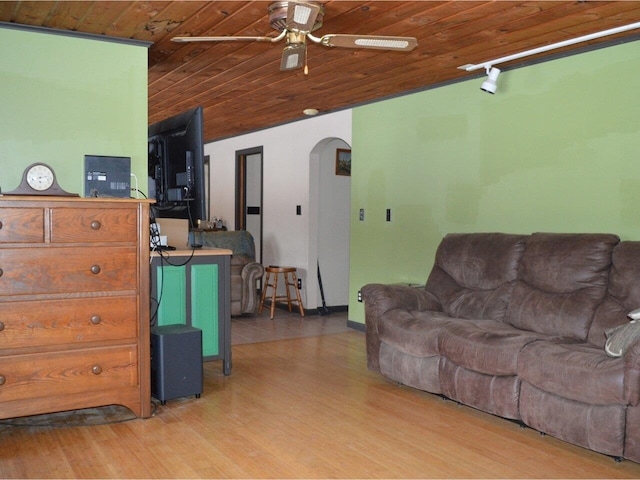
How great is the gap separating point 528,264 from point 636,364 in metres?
1.28

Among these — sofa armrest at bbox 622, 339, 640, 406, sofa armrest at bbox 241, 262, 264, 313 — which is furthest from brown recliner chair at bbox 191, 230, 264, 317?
sofa armrest at bbox 622, 339, 640, 406

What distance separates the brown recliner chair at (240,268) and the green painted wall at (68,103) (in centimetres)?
263

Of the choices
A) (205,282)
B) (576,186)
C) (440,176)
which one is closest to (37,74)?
(205,282)

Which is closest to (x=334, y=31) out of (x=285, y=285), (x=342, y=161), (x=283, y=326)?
(x=283, y=326)

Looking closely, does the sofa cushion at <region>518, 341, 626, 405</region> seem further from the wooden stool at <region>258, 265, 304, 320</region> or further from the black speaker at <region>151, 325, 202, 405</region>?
the wooden stool at <region>258, 265, 304, 320</region>

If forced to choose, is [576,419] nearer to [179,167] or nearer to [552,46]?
[552,46]

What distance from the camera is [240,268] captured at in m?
6.66

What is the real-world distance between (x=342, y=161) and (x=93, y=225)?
4150 mm

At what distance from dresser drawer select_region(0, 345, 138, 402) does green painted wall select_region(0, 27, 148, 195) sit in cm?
108

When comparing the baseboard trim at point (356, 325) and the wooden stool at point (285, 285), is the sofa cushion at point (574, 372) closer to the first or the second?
the baseboard trim at point (356, 325)

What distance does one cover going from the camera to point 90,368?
3.28 meters

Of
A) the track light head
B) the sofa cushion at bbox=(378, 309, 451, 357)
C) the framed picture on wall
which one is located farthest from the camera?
the framed picture on wall

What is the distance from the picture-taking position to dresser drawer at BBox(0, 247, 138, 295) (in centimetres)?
311

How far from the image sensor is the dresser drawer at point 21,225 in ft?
10.1
